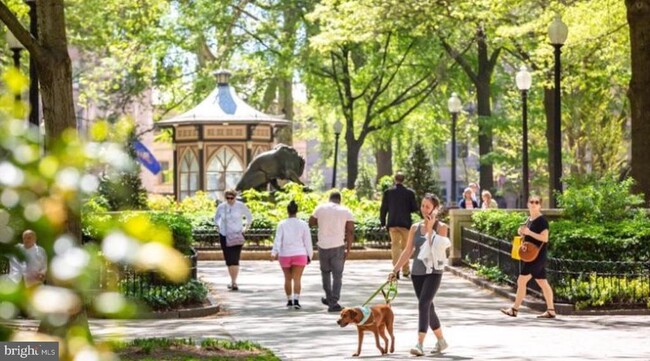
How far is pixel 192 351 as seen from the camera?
13336 mm

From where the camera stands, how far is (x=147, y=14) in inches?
1114

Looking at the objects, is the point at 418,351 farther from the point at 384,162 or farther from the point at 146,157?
the point at 384,162

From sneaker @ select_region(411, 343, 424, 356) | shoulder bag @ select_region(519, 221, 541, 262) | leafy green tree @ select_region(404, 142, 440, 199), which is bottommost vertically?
sneaker @ select_region(411, 343, 424, 356)

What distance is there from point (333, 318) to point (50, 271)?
53.7 feet

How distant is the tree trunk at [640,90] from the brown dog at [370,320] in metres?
11.6

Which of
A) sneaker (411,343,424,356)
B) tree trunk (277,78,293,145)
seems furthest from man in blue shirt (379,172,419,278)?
tree trunk (277,78,293,145)

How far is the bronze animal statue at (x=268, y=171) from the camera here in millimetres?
38906

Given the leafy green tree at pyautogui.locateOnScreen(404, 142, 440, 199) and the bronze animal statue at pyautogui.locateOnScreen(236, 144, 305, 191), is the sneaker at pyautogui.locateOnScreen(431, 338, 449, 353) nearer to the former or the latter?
the bronze animal statue at pyautogui.locateOnScreen(236, 144, 305, 191)

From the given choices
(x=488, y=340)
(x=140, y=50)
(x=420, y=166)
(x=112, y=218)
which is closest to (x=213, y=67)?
(x=140, y=50)

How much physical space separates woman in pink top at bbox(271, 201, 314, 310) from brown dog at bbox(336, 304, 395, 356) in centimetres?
557

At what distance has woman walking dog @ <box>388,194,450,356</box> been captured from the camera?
13.9 m

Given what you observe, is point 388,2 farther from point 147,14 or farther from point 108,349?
point 108,349

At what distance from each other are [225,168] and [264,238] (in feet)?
25.1

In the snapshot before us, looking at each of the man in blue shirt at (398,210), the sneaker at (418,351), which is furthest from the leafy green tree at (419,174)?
the sneaker at (418,351)
